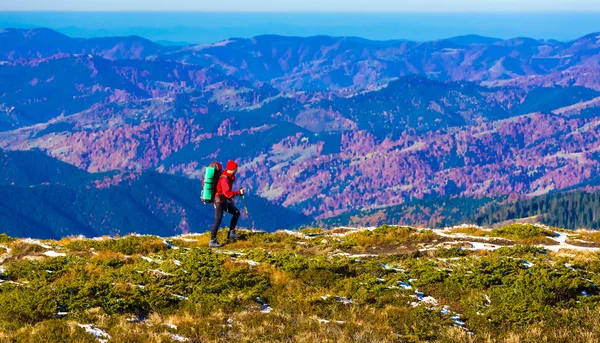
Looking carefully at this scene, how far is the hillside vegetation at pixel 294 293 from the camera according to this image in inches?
822

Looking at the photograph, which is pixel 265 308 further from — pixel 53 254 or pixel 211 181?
pixel 53 254

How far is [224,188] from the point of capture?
33.8 metres

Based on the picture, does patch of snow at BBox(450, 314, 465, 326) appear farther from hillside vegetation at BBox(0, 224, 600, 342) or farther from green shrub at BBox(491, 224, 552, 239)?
green shrub at BBox(491, 224, 552, 239)

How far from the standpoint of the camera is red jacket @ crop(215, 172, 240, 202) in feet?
111

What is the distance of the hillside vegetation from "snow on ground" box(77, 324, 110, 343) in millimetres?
60

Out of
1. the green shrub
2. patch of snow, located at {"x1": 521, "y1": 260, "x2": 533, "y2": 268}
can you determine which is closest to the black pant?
patch of snow, located at {"x1": 521, "y1": 260, "x2": 533, "y2": 268}

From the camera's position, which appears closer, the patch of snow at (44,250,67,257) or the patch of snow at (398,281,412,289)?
the patch of snow at (398,281,412,289)

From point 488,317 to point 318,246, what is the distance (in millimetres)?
13374

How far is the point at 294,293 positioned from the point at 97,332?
24.6 feet

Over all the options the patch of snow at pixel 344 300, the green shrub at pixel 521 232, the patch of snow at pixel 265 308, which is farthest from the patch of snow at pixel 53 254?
the green shrub at pixel 521 232

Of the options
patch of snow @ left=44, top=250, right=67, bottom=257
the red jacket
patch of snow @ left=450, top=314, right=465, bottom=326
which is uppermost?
the red jacket

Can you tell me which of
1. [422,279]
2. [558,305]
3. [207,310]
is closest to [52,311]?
[207,310]

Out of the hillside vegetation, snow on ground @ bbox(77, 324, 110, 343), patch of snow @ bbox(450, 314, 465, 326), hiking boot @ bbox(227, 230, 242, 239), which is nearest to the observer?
snow on ground @ bbox(77, 324, 110, 343)

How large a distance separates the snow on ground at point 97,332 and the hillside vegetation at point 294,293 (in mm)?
60
